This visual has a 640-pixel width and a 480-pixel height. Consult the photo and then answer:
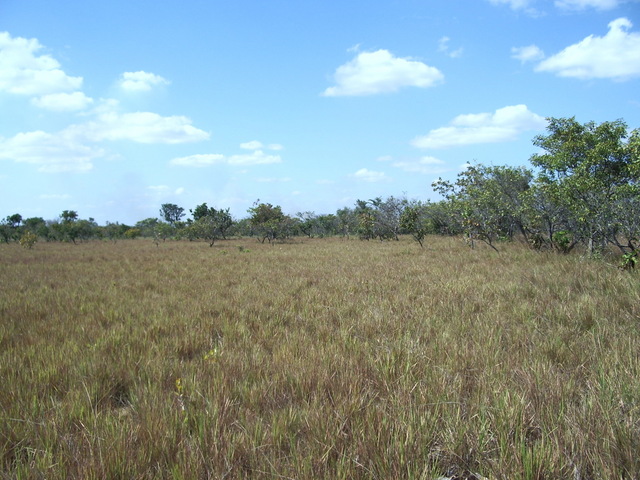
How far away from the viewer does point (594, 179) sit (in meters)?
9.85

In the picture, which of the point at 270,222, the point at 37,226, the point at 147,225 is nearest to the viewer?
the point at 270,222

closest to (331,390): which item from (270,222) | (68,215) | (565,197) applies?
(565,197)

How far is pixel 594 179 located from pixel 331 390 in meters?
11.1

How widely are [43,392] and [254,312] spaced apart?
319cm

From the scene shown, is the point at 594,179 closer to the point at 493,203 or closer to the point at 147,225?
the point at 493,203

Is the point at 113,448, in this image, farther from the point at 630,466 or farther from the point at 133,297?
the point at 133,297

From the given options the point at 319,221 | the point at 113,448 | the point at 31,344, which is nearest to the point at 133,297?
the point at 31,344

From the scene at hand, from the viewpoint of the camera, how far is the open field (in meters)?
1.84

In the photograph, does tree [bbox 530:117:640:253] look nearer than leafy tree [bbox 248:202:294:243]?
Yes

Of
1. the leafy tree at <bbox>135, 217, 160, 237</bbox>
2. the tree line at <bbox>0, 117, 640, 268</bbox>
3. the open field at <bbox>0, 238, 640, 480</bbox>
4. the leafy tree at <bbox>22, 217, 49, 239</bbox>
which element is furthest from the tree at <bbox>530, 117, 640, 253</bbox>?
the leafy tree at <bbox>135, 217, 160, 237</bbox>

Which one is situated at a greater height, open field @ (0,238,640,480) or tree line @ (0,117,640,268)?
tree line @ (0,117,640,268)

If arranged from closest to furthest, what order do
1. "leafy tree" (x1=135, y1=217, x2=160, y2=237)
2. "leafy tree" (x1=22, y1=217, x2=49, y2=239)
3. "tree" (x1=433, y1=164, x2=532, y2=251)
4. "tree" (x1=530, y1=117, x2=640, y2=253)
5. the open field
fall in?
the open field, "tree" (x1=530, y1=117, x2=640, y2=253), "tree" (x1=433, y1=164, x2=532, y2=251), "leafy tree" (x1=22, y1=217, x2=49, y2=239), "leafy tree" (x1=135, y1=217, x2=160, y2=237)

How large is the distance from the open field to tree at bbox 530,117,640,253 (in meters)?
4.07

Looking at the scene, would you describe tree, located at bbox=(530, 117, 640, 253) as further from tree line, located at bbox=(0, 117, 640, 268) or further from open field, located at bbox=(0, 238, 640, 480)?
open field, located at bbox=(0, 238, 640, 480)
